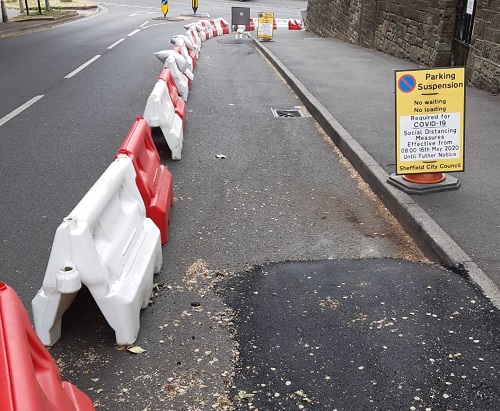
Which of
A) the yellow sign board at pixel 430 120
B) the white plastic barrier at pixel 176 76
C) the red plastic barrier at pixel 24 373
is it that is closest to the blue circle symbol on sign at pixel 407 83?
the yellow sign board at pixel 430 120

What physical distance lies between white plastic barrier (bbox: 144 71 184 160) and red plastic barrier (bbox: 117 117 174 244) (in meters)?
1.35

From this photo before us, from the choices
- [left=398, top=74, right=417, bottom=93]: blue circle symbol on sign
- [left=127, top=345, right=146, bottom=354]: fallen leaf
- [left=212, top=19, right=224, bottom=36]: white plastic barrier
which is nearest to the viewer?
[left=127, top=345, right=146, bottom=354]: fallen leaf

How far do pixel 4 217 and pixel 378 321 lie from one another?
12.0 feet

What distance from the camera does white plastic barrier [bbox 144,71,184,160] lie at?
23.0 ft

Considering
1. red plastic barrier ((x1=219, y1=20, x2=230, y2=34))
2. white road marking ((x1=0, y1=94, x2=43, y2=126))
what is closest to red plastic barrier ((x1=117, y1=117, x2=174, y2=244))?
white road marking ((x1=0, y1=94, x2=43, y2=126))

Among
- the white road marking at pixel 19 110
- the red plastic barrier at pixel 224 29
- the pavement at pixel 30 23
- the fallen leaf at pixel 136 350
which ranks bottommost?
the red plastic barrier at pixel 224 29

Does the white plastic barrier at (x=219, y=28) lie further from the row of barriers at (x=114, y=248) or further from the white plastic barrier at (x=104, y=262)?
the white plastic barrier at (x=104, y=262)

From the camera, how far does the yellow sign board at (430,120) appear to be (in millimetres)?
5641

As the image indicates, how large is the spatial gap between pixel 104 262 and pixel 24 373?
57.3 inches

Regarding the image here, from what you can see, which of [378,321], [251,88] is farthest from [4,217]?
[251,88]

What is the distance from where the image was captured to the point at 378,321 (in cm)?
380

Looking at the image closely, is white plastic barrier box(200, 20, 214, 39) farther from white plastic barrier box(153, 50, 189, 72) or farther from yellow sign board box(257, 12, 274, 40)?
white plastic barrier box(153, 50, 189, 72)

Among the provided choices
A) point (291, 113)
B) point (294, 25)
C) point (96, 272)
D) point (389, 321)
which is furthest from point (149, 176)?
point (294, 25)

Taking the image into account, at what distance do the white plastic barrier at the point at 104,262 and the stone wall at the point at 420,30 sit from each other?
8.06 m
